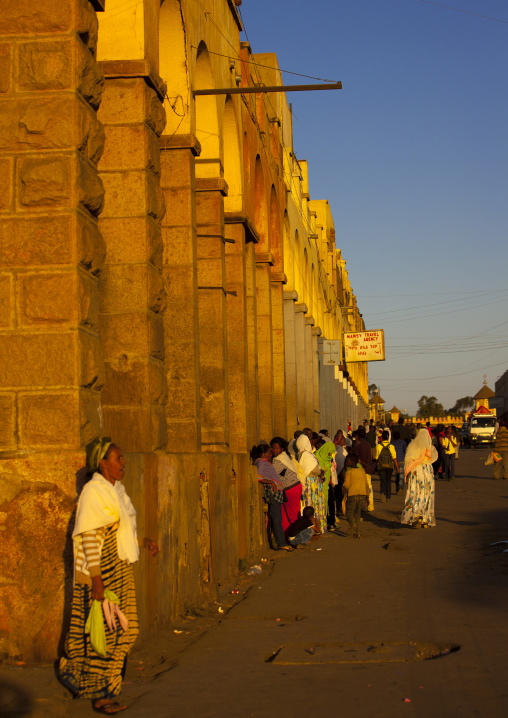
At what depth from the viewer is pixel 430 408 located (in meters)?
174

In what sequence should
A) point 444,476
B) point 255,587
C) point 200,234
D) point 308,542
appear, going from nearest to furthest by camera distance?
point 255,587
point 200,234
point 308,542
point 444,476

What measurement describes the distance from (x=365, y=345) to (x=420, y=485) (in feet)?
104

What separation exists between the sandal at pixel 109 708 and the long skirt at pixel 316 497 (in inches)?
387

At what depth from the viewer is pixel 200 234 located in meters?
12.9

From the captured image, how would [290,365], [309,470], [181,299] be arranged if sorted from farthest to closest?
1. [290,365]
2. [309,470]
3. [181,299]

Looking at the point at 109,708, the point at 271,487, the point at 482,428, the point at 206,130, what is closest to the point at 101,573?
the point at 109,708

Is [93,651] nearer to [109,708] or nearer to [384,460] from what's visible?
[109,708]

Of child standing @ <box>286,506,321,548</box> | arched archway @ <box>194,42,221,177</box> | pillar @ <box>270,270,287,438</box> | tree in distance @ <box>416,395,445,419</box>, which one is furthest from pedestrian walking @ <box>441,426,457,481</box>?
tree in distance @ <box>416,395,445,419</box>

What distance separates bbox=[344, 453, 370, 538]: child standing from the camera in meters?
15.4

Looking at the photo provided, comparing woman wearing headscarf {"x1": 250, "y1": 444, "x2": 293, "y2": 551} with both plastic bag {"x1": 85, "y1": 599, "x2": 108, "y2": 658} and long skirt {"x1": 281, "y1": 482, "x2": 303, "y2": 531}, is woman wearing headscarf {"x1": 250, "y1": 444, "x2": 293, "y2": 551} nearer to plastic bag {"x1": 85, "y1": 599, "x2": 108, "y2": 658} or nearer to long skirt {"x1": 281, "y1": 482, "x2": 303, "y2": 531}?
long skirt {"x1": 281, "y1": 482, "x2": 303, "y2": 531}

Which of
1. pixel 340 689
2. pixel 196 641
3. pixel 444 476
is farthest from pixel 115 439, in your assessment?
pixel 444 476

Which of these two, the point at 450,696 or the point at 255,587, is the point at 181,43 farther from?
the point at 450,696

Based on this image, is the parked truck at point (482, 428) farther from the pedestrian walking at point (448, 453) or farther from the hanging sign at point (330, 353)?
the pedestrian walking at point (448, 453)

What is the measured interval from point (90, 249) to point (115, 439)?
2.14 meters
